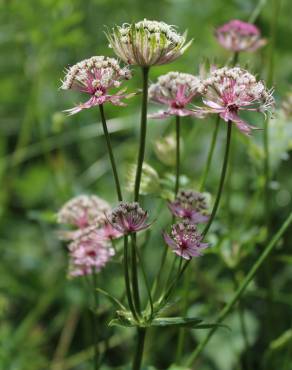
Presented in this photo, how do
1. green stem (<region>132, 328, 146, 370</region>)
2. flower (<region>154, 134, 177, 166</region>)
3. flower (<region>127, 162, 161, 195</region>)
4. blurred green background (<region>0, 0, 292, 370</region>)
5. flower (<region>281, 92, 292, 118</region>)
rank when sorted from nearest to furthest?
green stem (<region>132, 328, 146, 370</region>) → flower (<region>127, 162, 161, 195</region>) → flower (<region>154, 134, 177, 166</region>) → flower (<region>281, 92, 292, 118</region>) → blurred green background (<region>0, 0, 292, 370</region>)

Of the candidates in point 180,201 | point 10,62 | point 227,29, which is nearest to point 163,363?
point 180,201

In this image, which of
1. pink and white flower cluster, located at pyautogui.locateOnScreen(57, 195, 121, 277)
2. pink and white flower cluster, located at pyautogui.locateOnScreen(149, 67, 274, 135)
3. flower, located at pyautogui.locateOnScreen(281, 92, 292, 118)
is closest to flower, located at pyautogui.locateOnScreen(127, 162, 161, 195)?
pink and white flower cluster, located at pyautogui.locateOnScreen(57, 195, 121, 277)

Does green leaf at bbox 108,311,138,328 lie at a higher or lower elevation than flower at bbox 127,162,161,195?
lower

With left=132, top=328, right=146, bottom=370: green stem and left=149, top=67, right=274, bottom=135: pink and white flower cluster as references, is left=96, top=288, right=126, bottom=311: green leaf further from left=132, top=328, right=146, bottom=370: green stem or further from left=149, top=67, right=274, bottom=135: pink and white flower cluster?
left=149, top=67, right=274, bottom=135: pink and white flower cluster

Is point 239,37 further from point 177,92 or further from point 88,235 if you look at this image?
point 88,235

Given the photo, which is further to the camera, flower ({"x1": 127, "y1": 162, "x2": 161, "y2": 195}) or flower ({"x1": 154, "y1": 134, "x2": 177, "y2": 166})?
flower ({"x1": 154, "y1": 134, "x2": 177, "y2": 166})

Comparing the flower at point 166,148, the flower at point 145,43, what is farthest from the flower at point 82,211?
the flower at point 145,43

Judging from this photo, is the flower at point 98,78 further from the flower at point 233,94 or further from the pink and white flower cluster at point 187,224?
the pink and white flower cluster at point 187,224
